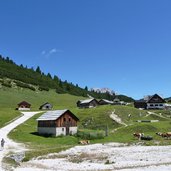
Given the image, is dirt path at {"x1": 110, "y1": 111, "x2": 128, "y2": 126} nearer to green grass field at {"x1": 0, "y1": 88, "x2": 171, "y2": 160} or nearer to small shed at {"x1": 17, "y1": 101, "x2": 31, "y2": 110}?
green grass field at {"x1": 0, "y1": 88, "x2": 171, "y2": 160}

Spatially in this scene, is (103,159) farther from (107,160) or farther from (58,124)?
(58,124)

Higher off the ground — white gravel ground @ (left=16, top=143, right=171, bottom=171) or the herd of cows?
the herd of cows

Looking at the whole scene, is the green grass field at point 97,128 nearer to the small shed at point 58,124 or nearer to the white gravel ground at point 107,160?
the small shed at point 58,124

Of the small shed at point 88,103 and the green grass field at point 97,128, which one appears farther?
the small shed at point 88,103

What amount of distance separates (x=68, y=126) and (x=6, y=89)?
366 ft

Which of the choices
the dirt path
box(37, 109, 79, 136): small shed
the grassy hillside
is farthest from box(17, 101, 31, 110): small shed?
box(37, 109, 79, 136): small shed

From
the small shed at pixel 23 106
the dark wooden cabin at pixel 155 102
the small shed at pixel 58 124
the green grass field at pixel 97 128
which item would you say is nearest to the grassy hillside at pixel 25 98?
the small shed at pixel 23 106

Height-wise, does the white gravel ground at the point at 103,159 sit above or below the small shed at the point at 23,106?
below

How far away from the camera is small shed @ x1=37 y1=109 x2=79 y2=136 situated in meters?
83.0

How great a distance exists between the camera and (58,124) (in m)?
83.2

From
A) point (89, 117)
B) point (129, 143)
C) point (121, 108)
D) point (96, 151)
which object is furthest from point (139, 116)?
point (96, 151)

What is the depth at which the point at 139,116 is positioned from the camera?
369ft

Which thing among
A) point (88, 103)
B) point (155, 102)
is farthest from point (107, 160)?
point (88, 103)

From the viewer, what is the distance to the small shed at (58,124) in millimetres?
83000
